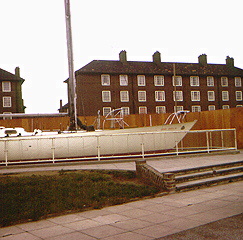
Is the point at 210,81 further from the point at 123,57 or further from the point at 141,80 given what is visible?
the point at 123,57

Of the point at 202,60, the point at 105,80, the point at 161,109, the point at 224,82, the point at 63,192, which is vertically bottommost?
the point at 63,192

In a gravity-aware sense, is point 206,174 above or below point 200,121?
below

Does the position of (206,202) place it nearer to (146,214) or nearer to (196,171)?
(146,214)

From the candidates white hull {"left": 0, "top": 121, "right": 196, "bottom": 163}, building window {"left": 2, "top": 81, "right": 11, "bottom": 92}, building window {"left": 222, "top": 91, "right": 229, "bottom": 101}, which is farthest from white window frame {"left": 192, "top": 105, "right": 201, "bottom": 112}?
white hull {"left": 0, "top": 121, "right": 196, "bottom": 163}

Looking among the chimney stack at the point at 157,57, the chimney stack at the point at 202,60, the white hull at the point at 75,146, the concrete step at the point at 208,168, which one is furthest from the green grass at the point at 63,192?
the chimney stack at the point at 202,60

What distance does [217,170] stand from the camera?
11.0m

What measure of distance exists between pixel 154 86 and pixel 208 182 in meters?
44.7

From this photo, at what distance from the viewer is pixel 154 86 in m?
53.8

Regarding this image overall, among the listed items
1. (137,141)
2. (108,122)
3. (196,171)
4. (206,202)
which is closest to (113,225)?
(206,202)

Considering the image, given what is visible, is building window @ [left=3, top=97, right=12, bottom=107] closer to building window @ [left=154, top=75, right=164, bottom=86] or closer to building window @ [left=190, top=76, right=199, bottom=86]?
building window @ [left=154, top=75, right=164, bottom=86]

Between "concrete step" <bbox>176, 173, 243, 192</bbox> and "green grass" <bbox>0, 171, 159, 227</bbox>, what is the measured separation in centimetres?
87

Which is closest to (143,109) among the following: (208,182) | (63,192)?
(208,182)

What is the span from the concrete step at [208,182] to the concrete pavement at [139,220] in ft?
2.57

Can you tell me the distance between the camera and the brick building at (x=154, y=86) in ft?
164
